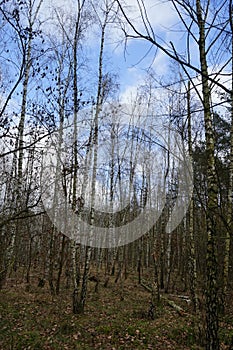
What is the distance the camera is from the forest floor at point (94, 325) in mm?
6121

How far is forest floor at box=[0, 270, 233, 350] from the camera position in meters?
6.12

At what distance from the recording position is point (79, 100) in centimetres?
876

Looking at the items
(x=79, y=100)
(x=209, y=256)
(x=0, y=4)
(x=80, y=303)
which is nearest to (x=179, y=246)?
(x=80, y=303)

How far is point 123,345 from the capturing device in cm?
611

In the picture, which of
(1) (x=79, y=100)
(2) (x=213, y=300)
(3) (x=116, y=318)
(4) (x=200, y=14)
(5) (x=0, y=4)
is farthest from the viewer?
(1) (x=79, y=100)

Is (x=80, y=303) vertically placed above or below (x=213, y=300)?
below

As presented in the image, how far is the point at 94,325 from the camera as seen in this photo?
7.22m

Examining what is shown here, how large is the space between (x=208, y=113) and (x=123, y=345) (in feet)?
15.9

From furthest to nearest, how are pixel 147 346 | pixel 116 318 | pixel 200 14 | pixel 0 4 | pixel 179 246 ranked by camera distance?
pixel 179 246 → pixel 116 318 → pixel 147 346 → pixel 200 14 → pixel 0 4

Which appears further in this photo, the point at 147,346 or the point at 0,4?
the point at 147,346

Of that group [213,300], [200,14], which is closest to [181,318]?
[213,300]

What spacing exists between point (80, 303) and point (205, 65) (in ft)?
22.2

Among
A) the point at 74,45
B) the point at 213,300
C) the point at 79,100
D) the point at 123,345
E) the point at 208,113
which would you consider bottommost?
the point at 123,345

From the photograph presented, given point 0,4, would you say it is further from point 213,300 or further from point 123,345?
point 123,345
